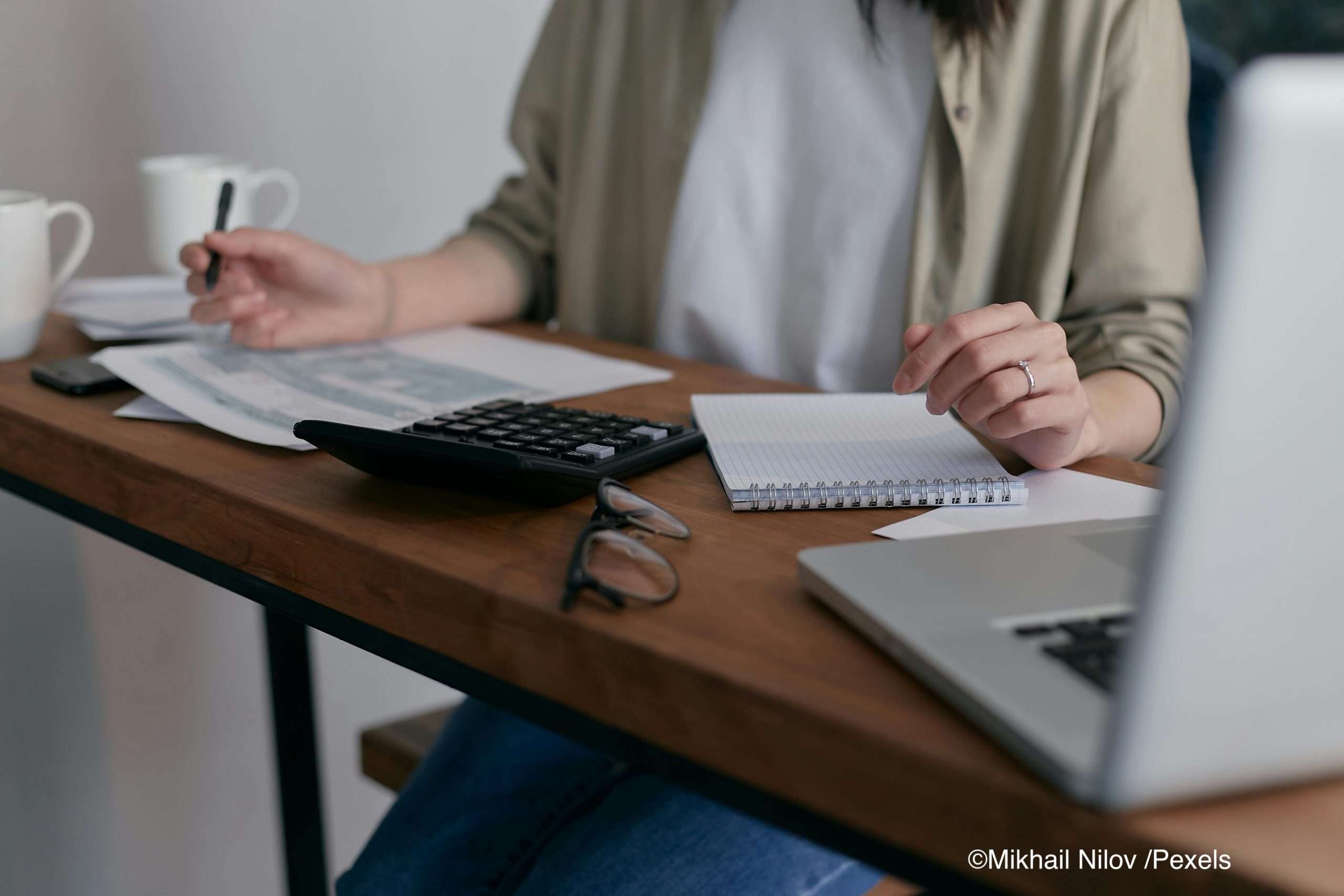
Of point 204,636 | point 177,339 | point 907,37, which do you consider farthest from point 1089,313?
point 204,636

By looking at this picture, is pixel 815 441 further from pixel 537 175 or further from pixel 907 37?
pixel 537 175

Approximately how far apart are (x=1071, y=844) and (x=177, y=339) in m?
0.79

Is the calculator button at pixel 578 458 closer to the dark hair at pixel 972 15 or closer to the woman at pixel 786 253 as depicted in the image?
the woman at pixel 786 253

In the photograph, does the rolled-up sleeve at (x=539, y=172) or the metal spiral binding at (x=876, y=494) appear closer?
the metal spiral binding at (x=876, y=494)

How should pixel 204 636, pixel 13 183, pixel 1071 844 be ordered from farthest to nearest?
1. pixel 204 636
2. pixel 13 183
3. pixel 1071 844

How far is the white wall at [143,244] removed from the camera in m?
1.10

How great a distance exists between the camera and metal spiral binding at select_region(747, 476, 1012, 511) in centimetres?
54

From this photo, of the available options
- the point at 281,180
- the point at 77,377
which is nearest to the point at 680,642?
the point at 77,377

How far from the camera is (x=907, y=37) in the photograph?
0.92 meters

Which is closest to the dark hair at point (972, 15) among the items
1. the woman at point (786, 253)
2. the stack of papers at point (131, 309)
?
the woman at point (786, 253)

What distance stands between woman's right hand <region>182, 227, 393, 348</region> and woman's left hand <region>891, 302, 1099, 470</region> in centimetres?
47

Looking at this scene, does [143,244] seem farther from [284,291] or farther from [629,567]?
[629,567]

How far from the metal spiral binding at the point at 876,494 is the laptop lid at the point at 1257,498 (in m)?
0.25

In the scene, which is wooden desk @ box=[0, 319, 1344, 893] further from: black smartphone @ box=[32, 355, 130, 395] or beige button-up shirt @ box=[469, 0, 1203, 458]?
beige button-up shirt @ box=[469, 0, 1203, 458]
